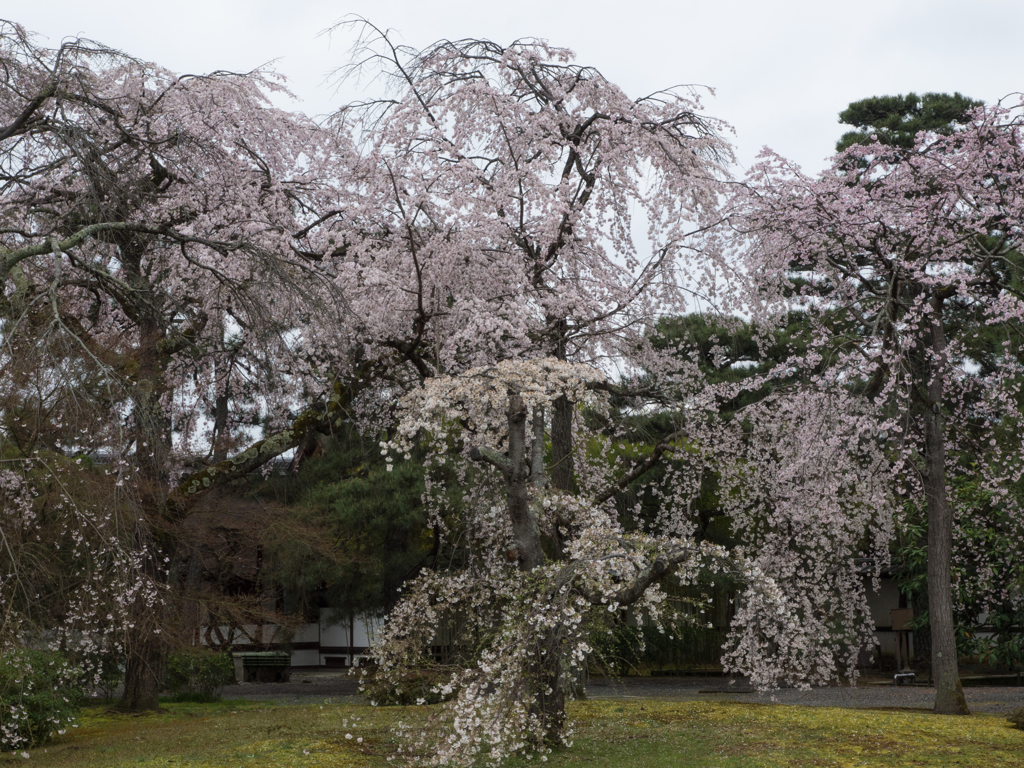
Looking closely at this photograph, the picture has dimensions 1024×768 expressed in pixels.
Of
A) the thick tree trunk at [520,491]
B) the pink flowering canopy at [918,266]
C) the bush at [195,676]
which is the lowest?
the bush at [195,676]

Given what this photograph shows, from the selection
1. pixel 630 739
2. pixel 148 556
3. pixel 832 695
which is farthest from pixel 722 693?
pixel 148 556

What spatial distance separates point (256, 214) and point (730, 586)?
38.6ft

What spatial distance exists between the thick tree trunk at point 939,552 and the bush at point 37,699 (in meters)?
10.4

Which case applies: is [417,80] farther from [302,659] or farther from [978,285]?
[302,659]

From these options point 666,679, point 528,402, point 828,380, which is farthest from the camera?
point 666,679

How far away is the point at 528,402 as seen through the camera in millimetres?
8094

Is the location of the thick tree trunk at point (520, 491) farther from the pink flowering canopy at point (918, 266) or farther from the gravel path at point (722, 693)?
the gravel path at point (722, 693)

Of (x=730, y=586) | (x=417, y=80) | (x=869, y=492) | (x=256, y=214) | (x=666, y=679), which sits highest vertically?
(x=417, y=80)

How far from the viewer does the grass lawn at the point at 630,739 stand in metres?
7.97

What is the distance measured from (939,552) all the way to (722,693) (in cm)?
647

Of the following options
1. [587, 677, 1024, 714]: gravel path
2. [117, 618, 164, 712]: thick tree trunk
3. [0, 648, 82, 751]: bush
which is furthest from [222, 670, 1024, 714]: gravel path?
[0, 648, 82, 751]: bush

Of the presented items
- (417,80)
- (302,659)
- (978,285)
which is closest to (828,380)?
(978,285)

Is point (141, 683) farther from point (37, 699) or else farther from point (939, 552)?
point (939, 552)

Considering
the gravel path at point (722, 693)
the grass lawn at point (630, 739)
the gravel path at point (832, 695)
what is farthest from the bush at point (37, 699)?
the gravel path at point (832, 695)
